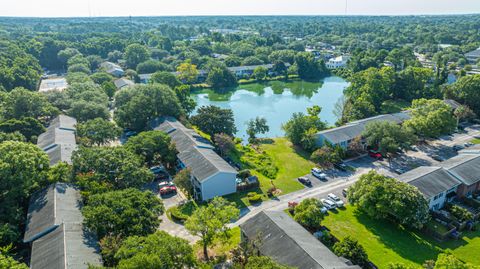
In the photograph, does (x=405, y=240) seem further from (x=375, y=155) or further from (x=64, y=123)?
(x=64, y=123)

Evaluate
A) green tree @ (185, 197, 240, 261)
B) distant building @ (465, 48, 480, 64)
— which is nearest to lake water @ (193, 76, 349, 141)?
green tree @ (185, 197, 240, 261)

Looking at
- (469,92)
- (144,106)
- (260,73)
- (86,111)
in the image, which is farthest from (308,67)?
(86,111)

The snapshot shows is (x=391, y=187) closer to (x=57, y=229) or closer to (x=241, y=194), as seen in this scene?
(x=241, y=194)

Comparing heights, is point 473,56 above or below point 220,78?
above

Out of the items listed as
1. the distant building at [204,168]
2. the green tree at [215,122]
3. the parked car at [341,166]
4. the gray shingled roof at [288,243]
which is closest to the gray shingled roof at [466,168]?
the parked car at [341,166]

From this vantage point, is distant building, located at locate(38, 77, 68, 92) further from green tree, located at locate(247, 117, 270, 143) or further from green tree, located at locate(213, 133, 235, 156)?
green tree, located at locate(213, 133, 235, 156)

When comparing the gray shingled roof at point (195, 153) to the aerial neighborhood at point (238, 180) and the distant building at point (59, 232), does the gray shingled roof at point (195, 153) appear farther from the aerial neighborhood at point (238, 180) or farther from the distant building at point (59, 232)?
the distant building at point (59, 232)

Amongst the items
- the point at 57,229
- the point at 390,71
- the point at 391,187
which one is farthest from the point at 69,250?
the point at 390,71
